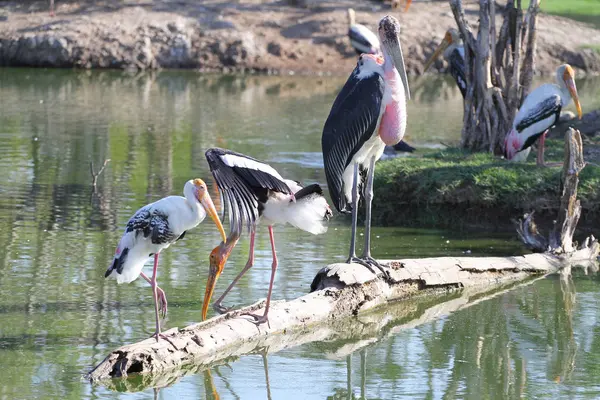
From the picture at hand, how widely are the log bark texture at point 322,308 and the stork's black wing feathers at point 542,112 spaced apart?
213cm

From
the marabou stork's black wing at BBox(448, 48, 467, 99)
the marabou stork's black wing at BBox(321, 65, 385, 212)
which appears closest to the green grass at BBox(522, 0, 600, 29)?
the marabou stork's black wing at BBox(448, 48, 467, 99)

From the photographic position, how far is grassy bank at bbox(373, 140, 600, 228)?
9648 mm

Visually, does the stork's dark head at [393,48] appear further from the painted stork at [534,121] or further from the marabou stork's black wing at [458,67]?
the marabou stork's black wing at [458,67]

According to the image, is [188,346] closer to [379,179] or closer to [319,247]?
[319,247]

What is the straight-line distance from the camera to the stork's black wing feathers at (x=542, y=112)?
10672 mm

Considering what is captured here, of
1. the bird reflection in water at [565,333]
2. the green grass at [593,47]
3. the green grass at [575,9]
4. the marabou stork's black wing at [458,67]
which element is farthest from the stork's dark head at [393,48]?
the green grass at [575,9]

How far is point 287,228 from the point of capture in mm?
9758

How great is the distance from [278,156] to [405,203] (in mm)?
3276

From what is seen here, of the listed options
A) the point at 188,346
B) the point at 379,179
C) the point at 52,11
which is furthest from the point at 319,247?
the point at 52,11

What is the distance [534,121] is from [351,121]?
12.4ft

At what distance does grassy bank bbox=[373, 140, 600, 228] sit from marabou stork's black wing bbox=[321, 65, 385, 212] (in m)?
2.53

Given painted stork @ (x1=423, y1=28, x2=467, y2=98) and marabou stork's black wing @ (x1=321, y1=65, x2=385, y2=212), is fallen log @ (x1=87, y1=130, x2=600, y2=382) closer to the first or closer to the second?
marabou stork's black wing @ (x1=321, y1=65, x2=385, y2=212)

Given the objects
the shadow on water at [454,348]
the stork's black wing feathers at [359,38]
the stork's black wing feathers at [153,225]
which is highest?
the stork's black wing feathers at [359,38]

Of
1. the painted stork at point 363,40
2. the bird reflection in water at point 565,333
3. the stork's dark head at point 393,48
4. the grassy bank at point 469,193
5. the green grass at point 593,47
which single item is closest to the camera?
the bird reflection in water at point 565,333
